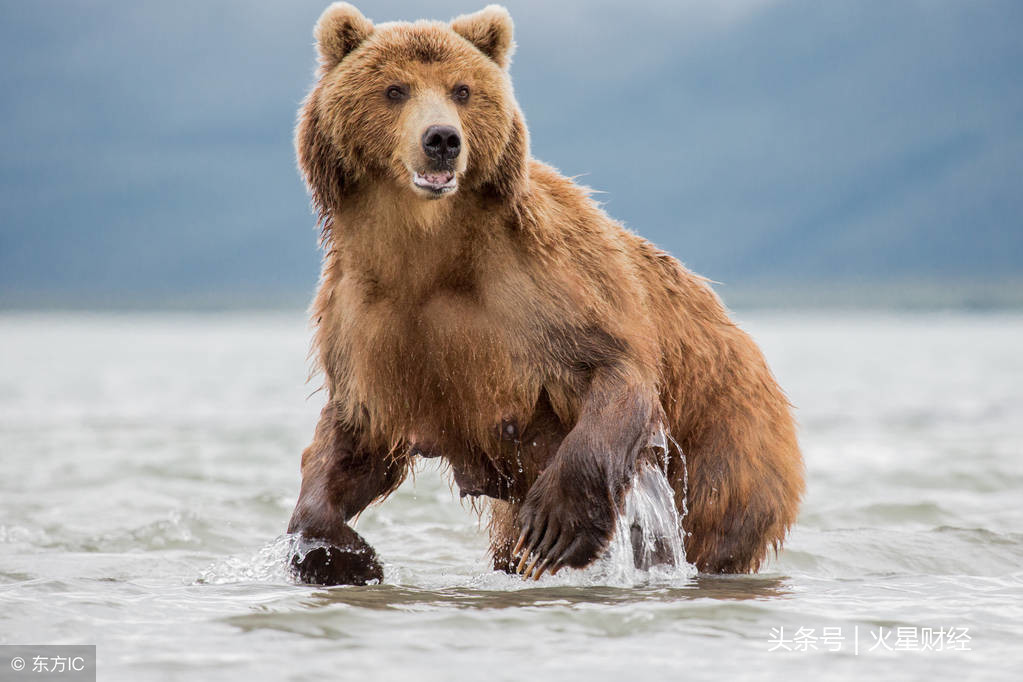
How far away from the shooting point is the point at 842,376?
2828cm

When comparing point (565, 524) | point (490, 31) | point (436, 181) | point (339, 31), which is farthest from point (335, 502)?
point (490, 31)

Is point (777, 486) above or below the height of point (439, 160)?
below

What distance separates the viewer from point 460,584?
593 cm

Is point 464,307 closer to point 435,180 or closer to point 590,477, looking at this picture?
point 435,180

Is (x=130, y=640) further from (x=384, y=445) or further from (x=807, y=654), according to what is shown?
(x=807, y=654)

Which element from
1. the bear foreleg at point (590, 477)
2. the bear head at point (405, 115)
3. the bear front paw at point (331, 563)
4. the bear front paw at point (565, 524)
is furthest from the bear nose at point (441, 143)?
the bear front paw at point (331, 563)

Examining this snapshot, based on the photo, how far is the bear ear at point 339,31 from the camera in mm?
5262

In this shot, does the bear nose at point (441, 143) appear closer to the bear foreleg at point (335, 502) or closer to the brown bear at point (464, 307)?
the brown bear at point (464, 307)

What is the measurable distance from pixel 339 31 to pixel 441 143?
71 centimetres

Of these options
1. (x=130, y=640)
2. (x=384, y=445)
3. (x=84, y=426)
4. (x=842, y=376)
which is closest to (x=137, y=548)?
(x=384, y=445)

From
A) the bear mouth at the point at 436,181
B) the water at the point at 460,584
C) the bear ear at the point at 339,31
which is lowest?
the water at the point at 460,584

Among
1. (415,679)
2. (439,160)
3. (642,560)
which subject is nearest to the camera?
(415,679)

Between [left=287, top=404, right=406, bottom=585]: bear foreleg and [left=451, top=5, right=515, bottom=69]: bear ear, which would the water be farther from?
[left=451, top=5, right=515, bottom=69]: bear ear

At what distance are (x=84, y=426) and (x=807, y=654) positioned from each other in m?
13.0
